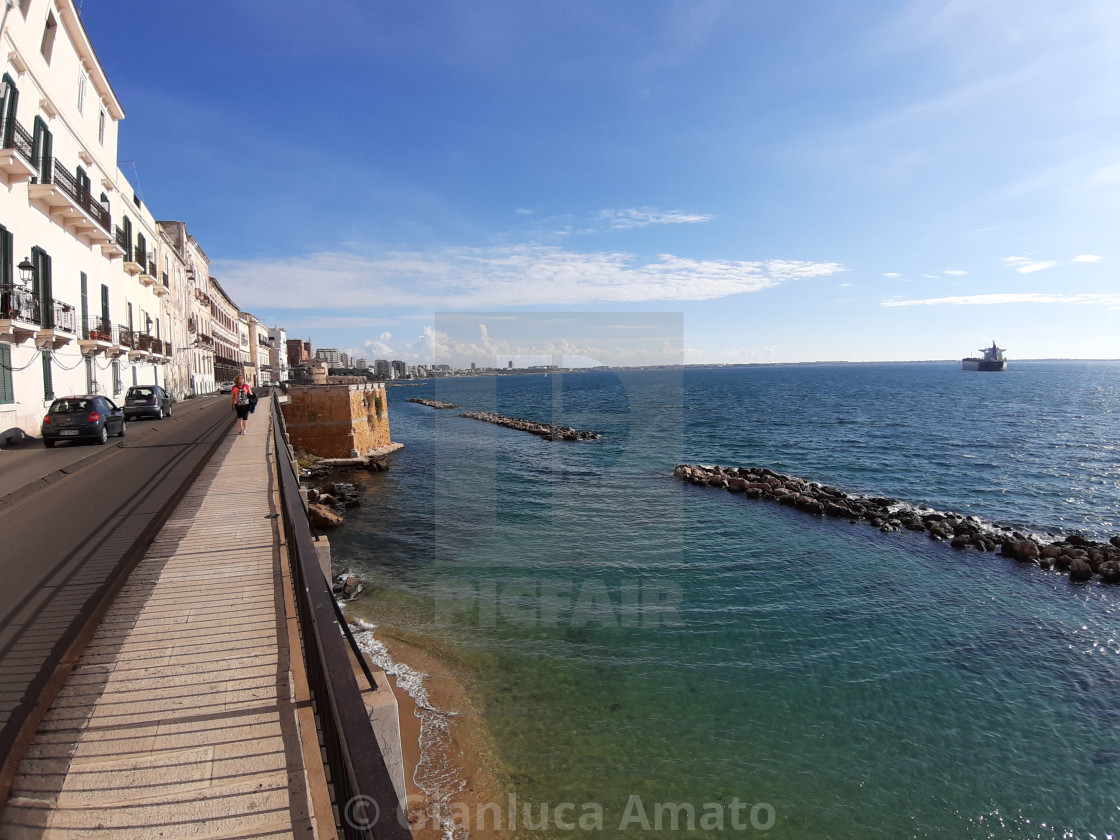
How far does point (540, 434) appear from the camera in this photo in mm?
43094

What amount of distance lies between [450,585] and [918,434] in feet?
137

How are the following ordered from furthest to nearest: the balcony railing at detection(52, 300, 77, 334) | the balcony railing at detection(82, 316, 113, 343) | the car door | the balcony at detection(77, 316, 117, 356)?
the balcony railing at detection(82, 316, 113, 343)
the balcony at detection(77, 316, 117, 356)
the balcony railing at detection(52, 300, 77, 334)
the car door

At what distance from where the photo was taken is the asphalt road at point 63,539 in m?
4.50

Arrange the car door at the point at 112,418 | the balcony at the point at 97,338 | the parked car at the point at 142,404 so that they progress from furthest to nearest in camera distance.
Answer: the parked car at the point at 142,404, the balcony at the point at 97,338, the car door at the point at 112,418

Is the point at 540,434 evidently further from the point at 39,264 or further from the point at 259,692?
the point at 259,692

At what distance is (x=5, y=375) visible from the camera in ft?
51.1

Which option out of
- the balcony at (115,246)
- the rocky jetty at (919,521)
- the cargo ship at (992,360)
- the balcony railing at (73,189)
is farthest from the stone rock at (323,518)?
the cargo ship at (992,360)

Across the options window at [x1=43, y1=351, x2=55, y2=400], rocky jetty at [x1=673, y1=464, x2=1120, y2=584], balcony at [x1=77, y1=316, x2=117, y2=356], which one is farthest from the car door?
rocky jetty at [x1=673, y1=464, x2=1120, y2=584]

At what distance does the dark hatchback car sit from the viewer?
15664 mm

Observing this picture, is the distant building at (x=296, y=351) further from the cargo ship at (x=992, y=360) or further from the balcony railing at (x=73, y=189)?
the cargo ship at (x=992, y=360)

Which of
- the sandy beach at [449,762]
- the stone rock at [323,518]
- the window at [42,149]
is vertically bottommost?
the sandy beach at [449,762]

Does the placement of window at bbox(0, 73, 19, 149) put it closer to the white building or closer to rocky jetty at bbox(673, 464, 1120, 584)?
the white building

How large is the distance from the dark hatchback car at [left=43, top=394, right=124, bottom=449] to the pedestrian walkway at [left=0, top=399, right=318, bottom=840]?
12901 millimetres

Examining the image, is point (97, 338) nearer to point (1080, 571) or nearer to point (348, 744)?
point (348, 744)
